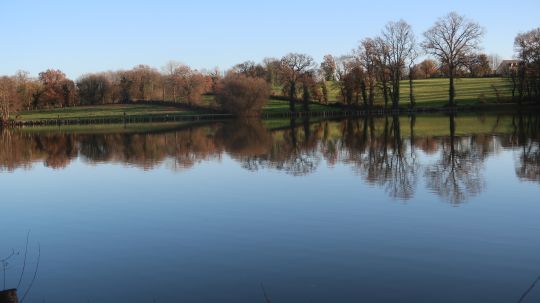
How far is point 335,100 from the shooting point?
9769 cm

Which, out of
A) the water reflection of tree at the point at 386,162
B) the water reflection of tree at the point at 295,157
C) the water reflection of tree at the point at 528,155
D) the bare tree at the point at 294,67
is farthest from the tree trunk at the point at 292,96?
the water reflection of tree at the point at 528,155

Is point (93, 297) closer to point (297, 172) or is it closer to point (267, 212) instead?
point (267, 212)

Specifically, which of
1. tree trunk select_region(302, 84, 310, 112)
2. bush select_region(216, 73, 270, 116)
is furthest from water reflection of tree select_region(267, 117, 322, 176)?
tree trunk select_region(302, 84, 310, 112)

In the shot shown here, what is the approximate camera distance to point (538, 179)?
723 inches

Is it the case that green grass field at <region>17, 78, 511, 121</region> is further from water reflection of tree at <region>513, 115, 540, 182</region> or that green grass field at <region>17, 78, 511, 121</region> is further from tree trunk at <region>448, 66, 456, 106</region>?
water reflection of tree at <region>513, 115, 540, 182</region>

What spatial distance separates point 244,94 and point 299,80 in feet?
35.2

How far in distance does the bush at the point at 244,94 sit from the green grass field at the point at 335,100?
3.33 meters

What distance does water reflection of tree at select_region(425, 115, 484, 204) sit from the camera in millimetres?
16859

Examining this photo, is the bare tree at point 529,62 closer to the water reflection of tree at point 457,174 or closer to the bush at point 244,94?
the bush at point 244,94

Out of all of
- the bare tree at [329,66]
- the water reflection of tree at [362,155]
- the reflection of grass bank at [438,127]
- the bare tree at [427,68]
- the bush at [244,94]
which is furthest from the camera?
the bare tree at [427,68]

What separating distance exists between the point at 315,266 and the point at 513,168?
13.6 m

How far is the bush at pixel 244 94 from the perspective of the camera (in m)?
86.3

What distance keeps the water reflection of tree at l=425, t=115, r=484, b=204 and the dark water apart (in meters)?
0.07

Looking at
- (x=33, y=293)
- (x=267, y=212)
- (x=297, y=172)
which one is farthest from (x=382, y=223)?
(x=297, y=172)
